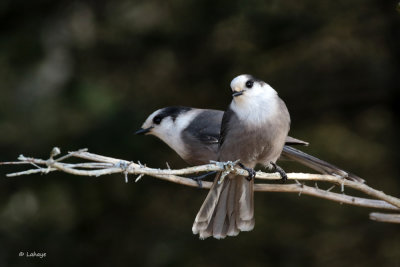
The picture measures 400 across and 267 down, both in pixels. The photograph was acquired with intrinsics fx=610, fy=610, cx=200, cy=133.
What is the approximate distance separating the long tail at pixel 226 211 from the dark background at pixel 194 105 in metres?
1.99

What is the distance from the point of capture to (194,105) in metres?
5.91

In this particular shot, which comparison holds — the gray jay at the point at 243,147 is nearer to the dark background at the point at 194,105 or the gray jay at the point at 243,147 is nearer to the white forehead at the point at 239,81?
the white forehead at the point at 239,81

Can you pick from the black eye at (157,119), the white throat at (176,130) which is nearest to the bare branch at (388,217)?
the white throat at (176,130)

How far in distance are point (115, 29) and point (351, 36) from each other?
7.61 feet

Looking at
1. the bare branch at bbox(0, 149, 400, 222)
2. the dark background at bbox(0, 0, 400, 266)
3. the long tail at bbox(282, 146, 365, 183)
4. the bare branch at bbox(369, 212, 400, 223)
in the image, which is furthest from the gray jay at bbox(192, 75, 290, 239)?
the dark background at bbox(0, 0, 400, 266)

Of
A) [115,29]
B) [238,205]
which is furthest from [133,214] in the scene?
[238,205]

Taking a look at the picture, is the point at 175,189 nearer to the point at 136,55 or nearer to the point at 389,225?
the point at 136,55

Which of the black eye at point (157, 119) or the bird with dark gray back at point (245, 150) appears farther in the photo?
the black eye at point (157, 119)

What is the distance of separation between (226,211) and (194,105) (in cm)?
244

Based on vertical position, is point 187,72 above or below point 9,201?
above

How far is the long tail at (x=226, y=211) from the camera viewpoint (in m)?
3.52

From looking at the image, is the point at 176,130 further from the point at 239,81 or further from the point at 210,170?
the point at 210,170

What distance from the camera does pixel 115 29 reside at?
6.09 metres

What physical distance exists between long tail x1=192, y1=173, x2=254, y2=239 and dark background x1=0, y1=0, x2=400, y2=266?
1988 mm
